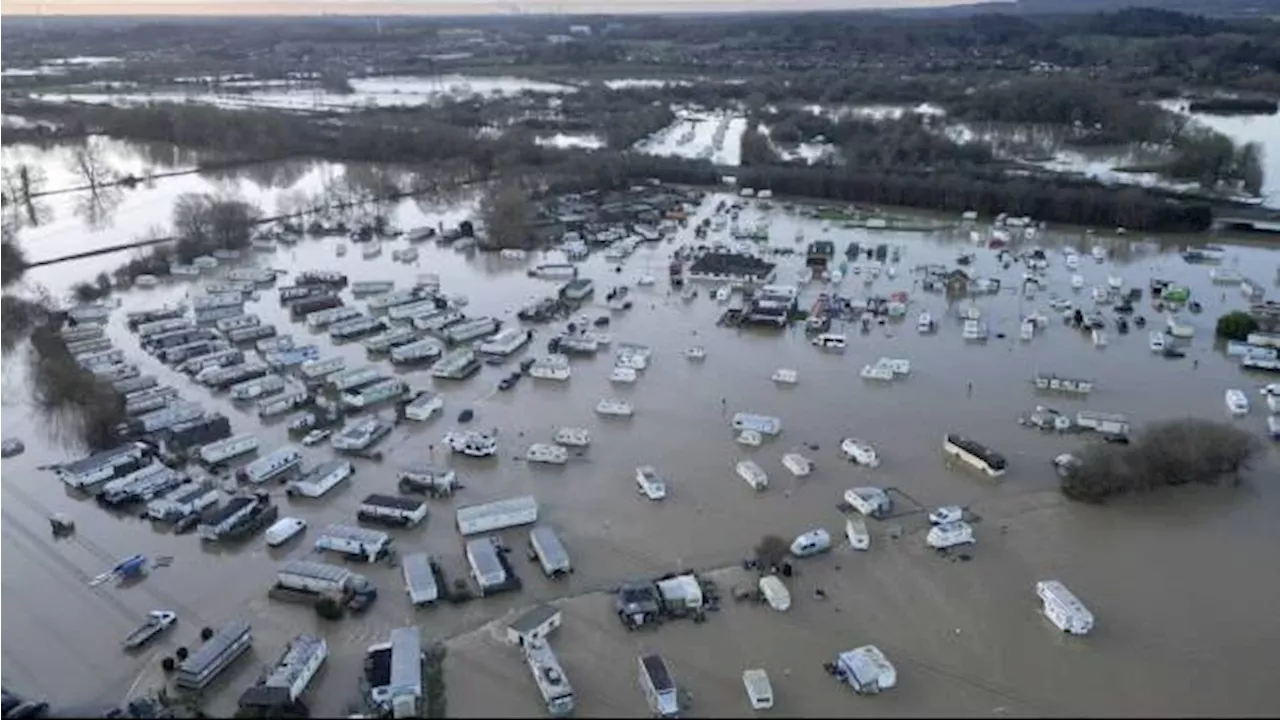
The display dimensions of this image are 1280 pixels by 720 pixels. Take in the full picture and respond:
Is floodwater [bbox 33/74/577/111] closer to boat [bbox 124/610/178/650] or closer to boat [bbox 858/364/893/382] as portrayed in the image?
boat [bbox 858/364/893/382]

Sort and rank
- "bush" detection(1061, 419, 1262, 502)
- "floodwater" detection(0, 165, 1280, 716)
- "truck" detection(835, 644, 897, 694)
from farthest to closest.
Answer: "bush" detection(1061, 419, 1262, 502), "floodwater" detection(0, 165, 1280, 716), "truck" detection(835, 644, 897, 694)

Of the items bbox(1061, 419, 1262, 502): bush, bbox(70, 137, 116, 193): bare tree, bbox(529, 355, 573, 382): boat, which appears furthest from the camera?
bbox(70, 137, 116, 193): bare tree

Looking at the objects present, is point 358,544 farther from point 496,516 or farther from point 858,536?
point 858,536

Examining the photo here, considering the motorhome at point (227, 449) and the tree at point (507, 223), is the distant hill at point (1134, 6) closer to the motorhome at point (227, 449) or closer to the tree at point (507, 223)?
the tree at point (507, 223)

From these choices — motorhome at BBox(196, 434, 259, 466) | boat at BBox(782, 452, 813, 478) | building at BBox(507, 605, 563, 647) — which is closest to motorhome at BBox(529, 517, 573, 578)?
building at BBox(507, 605, 563, 647)

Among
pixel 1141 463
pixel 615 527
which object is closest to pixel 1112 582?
pixel 1141 463

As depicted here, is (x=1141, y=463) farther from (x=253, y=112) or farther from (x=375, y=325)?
(x=253, y=112)
